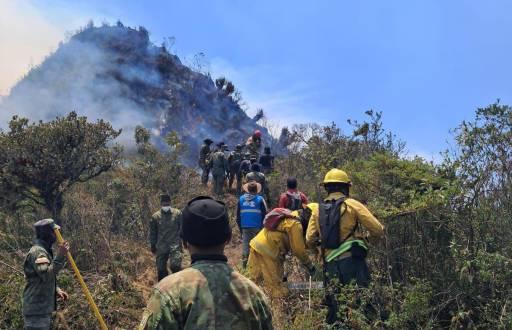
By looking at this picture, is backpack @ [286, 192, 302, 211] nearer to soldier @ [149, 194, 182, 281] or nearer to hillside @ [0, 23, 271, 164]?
soldier @ [149, 194, 182, 281]

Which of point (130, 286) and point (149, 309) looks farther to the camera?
point (130, 286)

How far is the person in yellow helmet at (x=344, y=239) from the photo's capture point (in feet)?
16.0

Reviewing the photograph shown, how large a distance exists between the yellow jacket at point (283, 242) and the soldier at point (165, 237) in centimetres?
244

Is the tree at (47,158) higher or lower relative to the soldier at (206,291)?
higher

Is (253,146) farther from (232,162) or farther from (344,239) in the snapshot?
(344,239)

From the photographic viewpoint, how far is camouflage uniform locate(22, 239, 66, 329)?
16.5 ft

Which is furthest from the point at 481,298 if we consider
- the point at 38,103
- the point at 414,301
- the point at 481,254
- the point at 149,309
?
the point at 38,103

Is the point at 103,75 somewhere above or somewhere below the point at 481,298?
above

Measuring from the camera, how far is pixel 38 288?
16.9 feet

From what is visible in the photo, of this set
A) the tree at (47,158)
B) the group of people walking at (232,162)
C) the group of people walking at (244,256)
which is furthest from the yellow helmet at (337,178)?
the group of people walking at (232,162)

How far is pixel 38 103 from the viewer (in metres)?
35.0

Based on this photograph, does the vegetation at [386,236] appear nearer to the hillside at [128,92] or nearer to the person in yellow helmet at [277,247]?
the person in yellow helmet at [277,247]

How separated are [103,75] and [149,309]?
120 feet

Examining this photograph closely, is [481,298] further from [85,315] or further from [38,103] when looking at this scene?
[38,103]
